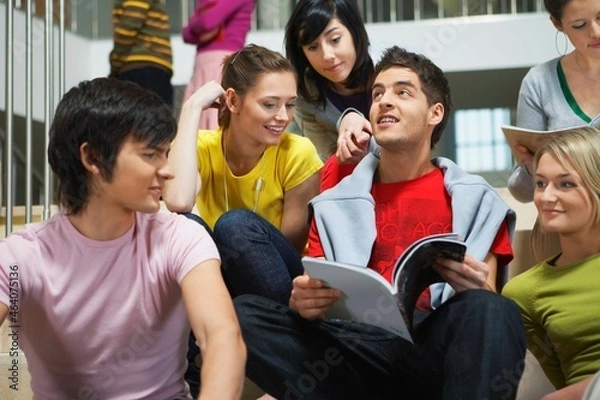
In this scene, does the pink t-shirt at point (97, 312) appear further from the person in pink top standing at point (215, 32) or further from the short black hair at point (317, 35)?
the person in pink top standing at point (215, 32)

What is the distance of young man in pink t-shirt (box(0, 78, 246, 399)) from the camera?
1.55 meters

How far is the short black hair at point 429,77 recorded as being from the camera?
2.01m

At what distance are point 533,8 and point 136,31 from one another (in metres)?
3.62

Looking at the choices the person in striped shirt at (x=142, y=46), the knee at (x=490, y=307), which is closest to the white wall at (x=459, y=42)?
the person in striped shirt at (x=142, y=46)

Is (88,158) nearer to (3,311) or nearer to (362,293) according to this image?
(3,311)

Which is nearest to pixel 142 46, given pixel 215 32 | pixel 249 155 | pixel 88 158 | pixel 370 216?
pixel 215 32

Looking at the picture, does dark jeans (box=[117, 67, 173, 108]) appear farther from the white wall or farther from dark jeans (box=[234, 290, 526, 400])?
the white wall

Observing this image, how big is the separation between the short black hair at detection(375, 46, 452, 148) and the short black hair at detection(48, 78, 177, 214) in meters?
0.61

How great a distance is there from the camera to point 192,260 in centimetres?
153

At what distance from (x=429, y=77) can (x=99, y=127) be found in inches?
29.3

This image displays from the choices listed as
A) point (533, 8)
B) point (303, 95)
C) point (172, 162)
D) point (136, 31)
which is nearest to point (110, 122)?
point (172, 162)

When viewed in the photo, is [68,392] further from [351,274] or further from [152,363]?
[351,274]

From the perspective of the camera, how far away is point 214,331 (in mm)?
1437

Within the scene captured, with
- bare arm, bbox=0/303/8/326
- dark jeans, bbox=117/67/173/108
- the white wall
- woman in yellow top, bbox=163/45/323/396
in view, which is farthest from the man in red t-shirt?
the white wall
